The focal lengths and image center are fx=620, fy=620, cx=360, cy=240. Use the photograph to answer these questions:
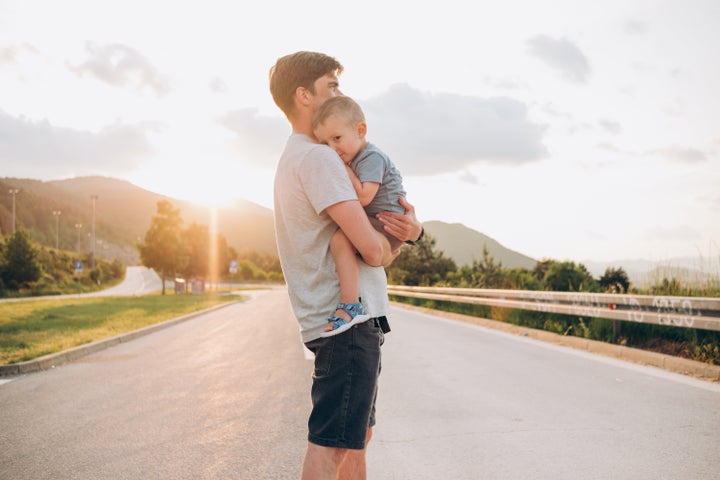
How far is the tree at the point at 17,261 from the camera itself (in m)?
49.0

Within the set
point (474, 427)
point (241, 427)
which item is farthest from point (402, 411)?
point (241, 427)

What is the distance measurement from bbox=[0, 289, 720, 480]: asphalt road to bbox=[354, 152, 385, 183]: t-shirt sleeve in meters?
2.42

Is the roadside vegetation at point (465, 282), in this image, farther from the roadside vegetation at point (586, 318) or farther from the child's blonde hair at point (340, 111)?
the child's blonde hair at point (340, 111)

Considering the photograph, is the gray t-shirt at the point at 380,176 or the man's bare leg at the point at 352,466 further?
the man's bare leg at the point at 352,466

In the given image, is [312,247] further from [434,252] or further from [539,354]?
[434,252]

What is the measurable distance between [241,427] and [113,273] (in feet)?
359

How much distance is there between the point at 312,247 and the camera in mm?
A: 2246

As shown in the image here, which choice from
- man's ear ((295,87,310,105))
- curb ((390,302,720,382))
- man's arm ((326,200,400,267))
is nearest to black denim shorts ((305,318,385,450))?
man's arm ((326,200,400,267))

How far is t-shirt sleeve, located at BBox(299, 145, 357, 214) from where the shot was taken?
2105mm

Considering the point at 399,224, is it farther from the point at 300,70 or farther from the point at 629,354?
the point at 629,354

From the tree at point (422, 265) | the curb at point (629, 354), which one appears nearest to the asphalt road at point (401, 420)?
the curb at point (629, 354)

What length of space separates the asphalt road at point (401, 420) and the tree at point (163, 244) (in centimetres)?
4263

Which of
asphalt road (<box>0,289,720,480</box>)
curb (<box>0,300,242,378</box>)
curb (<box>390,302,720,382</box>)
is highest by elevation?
curb (<box>390,302,720,382</box>)

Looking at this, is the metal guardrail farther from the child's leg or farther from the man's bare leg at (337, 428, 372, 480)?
the child's leg
